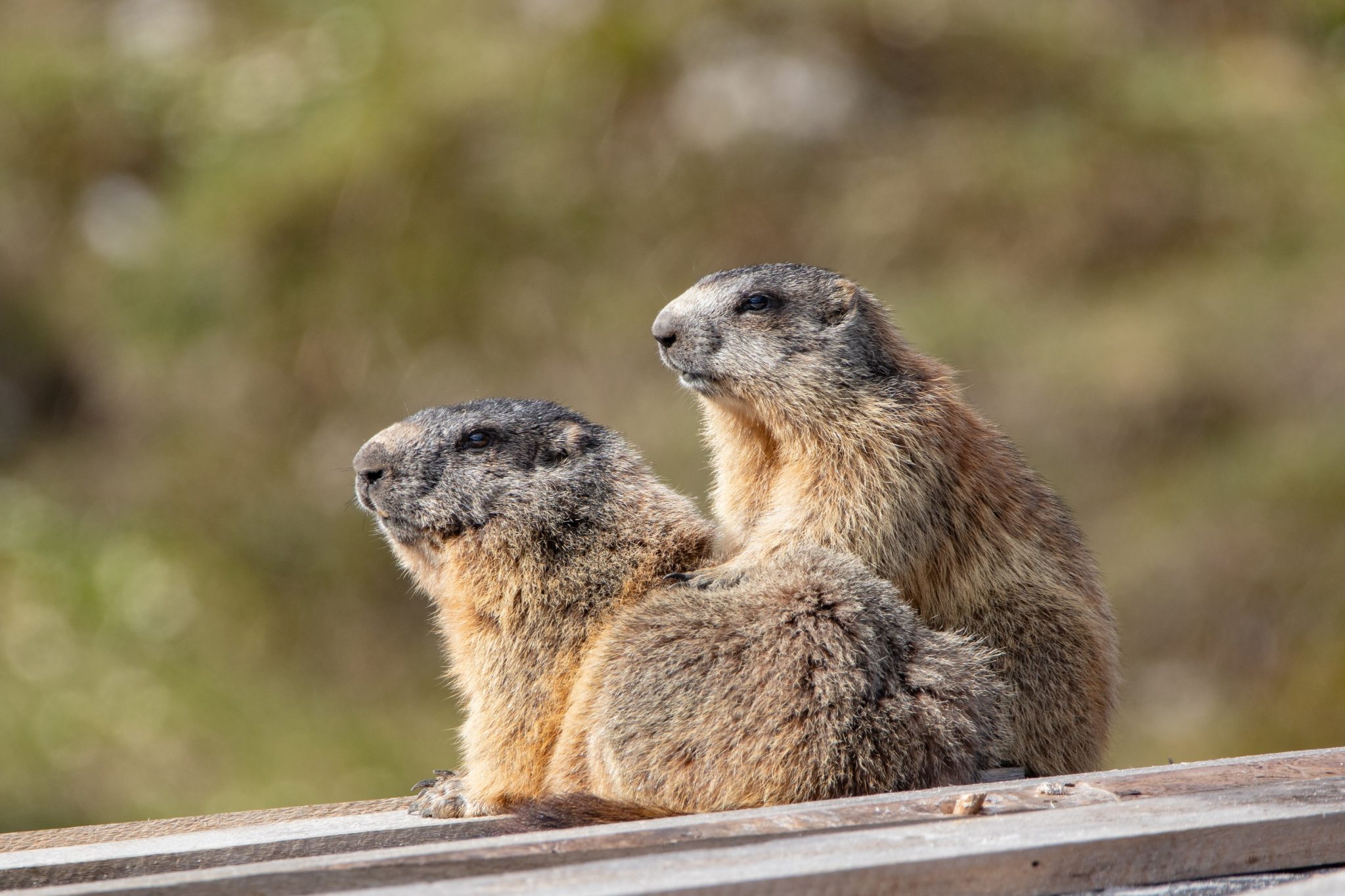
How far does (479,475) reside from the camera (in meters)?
4.82

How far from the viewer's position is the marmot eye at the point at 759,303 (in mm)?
5559

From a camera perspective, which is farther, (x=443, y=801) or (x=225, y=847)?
(x=443, y=801)

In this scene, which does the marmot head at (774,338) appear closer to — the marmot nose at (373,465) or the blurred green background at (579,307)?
the marmot nose at (373,465)

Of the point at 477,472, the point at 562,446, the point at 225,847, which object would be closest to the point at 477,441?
the point at 477,472

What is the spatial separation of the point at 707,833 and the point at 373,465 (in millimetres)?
2135

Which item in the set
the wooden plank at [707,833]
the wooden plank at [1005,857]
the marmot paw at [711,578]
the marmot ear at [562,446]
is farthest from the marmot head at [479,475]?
the wooden plank at [1005,857]

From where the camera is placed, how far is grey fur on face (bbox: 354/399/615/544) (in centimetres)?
477

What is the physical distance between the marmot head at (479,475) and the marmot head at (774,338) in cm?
57

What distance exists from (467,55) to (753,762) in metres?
10.5

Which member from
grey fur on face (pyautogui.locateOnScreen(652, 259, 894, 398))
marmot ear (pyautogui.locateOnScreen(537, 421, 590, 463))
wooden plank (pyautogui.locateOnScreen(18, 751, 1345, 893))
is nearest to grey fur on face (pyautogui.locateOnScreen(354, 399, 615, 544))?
marmot ear (pyautogui.locateOnScreen(537, 421, 590, 463))

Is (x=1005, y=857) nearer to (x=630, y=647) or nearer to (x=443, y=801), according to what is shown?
(x=630, y=647)

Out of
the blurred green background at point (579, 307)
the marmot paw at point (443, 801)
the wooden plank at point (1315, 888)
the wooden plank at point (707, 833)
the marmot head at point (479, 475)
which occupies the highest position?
the blurred green background at point (579, 307)

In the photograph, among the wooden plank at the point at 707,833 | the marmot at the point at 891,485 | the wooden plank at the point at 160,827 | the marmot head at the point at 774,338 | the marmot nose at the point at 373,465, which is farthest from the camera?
the marmot head at the point at 774,338

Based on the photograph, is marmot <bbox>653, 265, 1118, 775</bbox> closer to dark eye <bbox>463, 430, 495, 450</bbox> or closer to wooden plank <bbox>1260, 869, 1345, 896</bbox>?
dark eye <bbox>463, 430, 495, 450</bbox>
